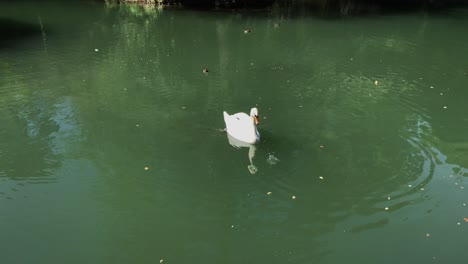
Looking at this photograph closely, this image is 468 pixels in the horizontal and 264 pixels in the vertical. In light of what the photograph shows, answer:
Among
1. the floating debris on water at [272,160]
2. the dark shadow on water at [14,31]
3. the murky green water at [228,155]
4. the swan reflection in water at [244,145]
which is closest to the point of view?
the murky green water at [228,155]

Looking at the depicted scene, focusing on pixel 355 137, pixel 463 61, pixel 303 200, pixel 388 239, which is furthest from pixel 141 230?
pixel 463 61

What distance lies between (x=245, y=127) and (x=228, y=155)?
2.33 ft

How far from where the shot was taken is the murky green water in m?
7.00

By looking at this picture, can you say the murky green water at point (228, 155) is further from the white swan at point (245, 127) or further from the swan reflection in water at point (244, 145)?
the white swan at point (245, 127)

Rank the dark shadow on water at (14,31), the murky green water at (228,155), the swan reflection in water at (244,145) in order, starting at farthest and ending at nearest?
the dark shadow on water at (14,31) < the swan reflection in water at (244,145) < the murky green water at (228,155)

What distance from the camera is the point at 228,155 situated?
364 inches

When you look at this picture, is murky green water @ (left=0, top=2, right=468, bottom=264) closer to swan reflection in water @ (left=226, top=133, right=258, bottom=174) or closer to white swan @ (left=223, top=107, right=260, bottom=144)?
swan reflection in water @ (left=226, top=133, right=258, bottom=174)

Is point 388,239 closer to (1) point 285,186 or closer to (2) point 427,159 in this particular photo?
(1) point 285,186

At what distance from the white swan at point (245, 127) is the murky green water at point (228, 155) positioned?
30cm

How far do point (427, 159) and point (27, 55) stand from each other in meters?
14.0

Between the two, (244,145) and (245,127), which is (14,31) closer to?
(244,145)

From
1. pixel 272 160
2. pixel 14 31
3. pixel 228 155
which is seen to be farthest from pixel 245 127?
pixel 14 31

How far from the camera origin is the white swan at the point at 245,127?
9.13 m

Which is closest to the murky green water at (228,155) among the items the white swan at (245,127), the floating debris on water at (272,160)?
the floating debris on water at (272,160)
